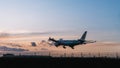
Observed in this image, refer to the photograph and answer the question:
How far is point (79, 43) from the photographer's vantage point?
19462 cm
